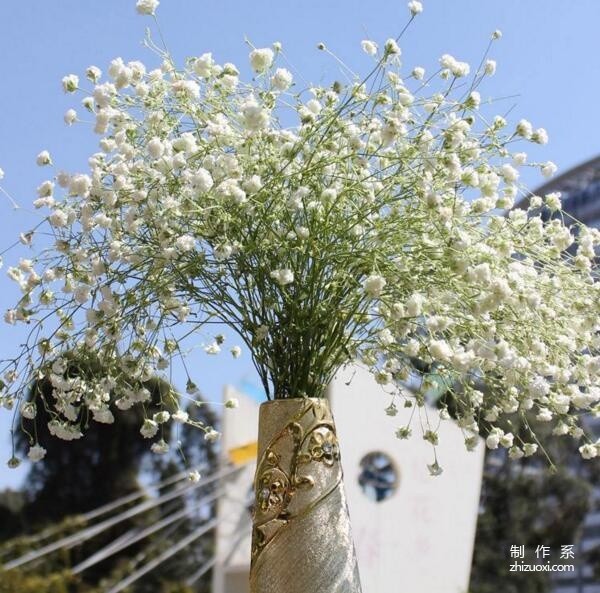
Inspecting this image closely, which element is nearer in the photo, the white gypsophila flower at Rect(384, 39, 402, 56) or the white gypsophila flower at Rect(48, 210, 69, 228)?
the white gypsophila flower at Rect(384, 39, 402, 56)

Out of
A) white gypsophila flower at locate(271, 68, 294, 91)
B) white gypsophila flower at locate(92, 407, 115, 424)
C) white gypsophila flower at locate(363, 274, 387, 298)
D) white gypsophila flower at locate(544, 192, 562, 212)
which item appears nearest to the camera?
white gypsophila flower at locate(363, 274, 387, 298)

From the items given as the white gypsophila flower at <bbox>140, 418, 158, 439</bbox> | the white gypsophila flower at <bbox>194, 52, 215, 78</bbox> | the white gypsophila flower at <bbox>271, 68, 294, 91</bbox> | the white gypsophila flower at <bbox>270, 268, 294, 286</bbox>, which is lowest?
the white gypsophila flower at <bbox>140, 418, 158, 439</bbox>

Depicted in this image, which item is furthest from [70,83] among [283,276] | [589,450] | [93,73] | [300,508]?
[589,450]

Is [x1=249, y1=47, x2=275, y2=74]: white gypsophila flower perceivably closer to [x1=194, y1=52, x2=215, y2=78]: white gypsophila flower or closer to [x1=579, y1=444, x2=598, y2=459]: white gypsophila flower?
[x1=194, y1=52, x2=215, y2=78]: white gypsophila flower

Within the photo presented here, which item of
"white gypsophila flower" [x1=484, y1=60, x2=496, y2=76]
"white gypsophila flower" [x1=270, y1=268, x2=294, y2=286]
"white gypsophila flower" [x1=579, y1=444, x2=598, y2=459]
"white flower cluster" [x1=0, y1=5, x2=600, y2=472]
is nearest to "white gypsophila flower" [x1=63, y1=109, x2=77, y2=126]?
"white flower cluster" [x1=0, y1=5, x2=600, y2=472]

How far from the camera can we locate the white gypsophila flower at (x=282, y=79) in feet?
5.68

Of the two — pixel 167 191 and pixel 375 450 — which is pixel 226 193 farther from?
pixel 375 450

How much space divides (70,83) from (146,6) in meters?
0.19

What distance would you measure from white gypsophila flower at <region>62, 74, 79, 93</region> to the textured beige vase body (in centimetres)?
65

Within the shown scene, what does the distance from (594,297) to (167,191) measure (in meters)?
0.79

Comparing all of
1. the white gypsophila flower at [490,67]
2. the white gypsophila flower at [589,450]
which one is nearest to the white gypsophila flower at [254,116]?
the white gypsophila flower at [490,67]

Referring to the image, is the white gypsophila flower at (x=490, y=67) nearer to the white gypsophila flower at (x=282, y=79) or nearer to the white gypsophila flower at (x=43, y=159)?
the white gypsophila flower at (x=282, y=79)

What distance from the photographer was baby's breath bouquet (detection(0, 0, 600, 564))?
1.73 meters

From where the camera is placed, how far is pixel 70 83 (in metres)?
1.82
